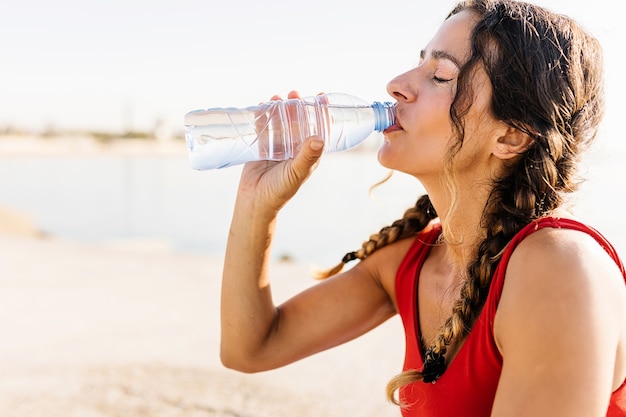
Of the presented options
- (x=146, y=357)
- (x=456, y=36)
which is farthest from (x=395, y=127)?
(x=146, y=357)

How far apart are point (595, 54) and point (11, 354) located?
3.62 metres

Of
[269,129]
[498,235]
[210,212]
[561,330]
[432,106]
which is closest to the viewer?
[561,330]

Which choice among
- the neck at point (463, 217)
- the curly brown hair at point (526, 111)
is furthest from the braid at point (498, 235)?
the neck at point (463, 217)

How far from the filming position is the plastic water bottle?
2.31m

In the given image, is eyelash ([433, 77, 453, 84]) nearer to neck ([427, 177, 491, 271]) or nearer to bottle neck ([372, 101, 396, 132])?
bottle neck ([372, 101, 396, 132])

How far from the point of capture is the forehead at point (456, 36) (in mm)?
1908

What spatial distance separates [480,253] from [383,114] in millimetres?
499

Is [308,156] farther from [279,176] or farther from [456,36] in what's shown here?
[456,36]

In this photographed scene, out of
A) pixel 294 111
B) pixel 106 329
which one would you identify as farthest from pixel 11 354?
pixel 294 111

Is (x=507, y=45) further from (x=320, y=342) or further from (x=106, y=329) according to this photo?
(x=106, y=329)

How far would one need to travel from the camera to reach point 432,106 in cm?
193

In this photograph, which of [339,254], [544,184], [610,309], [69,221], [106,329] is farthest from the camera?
[69,221]

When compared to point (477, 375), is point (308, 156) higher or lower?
higher

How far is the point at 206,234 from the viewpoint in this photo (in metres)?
14.4
